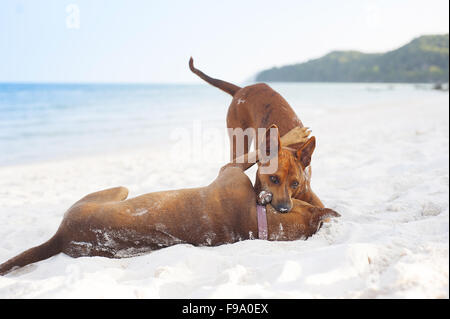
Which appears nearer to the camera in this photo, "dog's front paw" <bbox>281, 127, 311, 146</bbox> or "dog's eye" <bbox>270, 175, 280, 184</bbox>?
"dog's eye" <bbox>270, 175, 280, 184</bbox>

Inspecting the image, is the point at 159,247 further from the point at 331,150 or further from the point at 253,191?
the point at 331,150

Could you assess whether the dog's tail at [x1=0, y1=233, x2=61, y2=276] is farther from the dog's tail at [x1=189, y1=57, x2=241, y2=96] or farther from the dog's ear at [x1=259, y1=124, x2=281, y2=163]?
the dog's tail at [x1=189, y1=57, x2=241, y2=96]

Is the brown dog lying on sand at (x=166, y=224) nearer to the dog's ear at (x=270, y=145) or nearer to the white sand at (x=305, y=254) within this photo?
the white sand at (x=305, y=254)

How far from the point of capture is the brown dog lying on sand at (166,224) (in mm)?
2541

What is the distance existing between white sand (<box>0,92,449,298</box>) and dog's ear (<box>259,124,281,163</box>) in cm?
66

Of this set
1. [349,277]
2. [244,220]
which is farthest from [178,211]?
[349,277]

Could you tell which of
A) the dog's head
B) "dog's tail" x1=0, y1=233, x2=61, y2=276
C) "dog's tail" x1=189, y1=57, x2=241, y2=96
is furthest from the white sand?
"dog's tail" x1=189, y1=57, x2=241, y2=96

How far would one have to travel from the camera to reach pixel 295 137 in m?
3.46

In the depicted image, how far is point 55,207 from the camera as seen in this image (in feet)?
14.0

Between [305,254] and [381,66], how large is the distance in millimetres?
63897

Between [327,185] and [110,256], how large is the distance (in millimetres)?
2758

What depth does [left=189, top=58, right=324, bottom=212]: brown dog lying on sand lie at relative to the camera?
2754 millimetres

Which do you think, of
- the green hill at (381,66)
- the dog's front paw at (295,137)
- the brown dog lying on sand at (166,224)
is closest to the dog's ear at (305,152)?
the dog's front paw at (295,137)

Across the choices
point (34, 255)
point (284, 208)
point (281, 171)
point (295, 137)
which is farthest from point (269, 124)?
point (34, 255)
